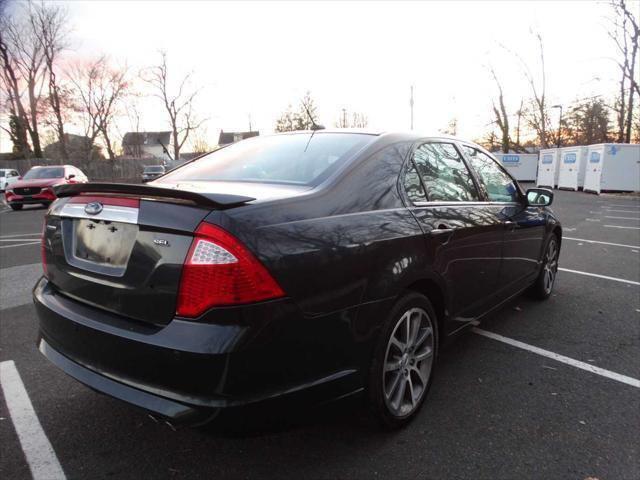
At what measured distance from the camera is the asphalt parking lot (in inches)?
86.5

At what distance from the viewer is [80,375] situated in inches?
82.9

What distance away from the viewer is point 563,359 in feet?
11.3

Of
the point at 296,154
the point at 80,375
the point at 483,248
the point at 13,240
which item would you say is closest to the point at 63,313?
the point at 80,375

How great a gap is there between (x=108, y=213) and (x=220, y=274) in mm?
714

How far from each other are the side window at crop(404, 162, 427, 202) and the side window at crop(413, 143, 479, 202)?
6 centimetres

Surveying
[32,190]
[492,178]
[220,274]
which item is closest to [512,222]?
[492,178]

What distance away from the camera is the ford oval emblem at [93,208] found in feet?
6.91

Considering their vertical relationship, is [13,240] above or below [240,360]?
below

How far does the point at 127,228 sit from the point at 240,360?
778mm

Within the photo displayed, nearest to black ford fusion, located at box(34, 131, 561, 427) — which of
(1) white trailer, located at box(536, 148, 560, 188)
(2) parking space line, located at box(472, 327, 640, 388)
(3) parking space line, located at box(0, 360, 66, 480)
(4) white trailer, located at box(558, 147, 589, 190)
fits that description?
(3) parking space line, located at box(0, 360, 66, 480)

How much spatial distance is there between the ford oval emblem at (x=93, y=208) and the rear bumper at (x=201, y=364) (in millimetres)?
452

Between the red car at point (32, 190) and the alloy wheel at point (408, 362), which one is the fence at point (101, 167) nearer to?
the red car at point (32, 190)

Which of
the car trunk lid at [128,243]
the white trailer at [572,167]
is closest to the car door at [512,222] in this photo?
the car trunk lid at [128,243]

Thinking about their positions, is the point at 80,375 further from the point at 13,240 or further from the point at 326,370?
the point at 13,240
